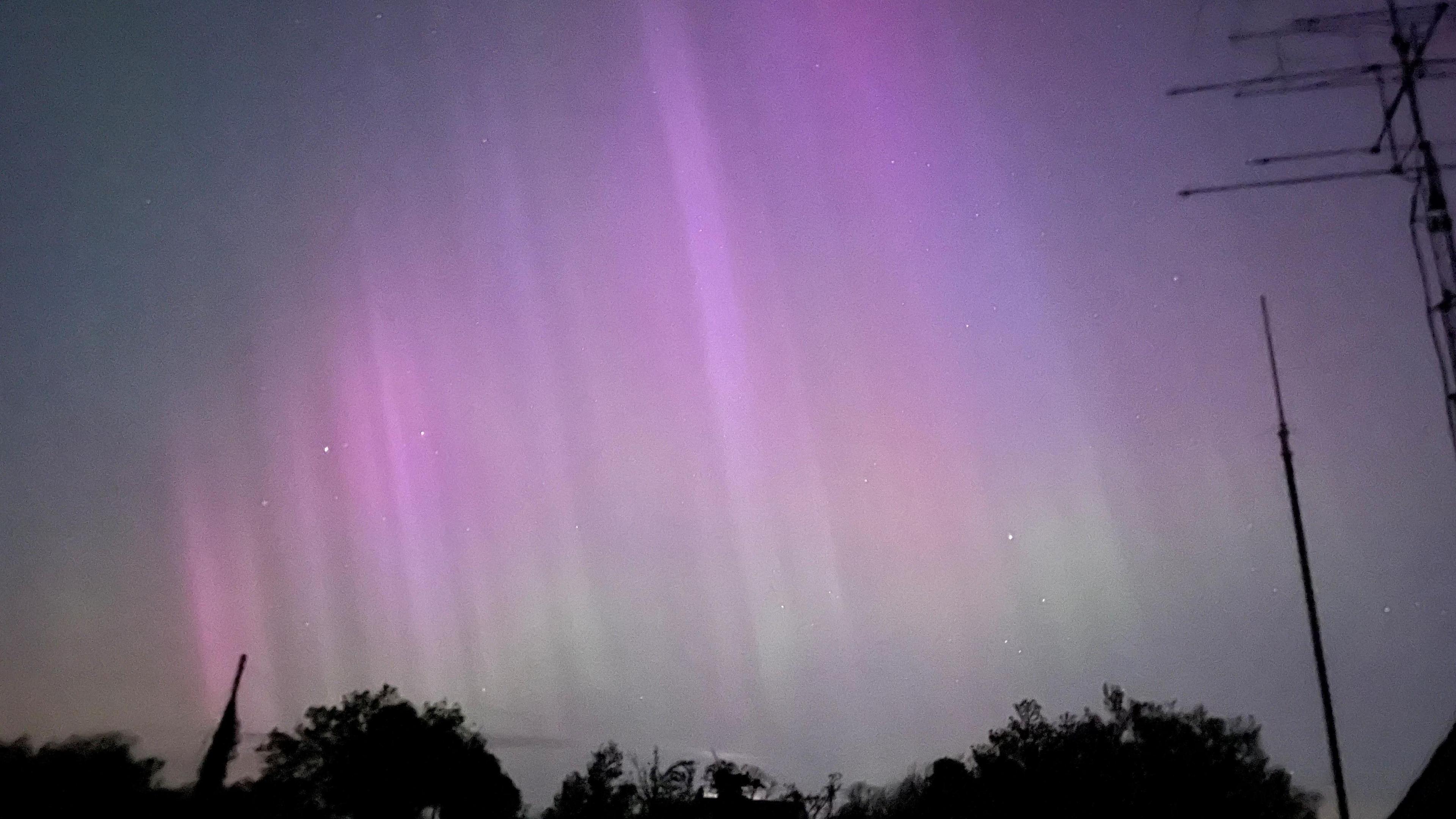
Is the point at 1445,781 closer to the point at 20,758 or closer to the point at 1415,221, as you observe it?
the point at 1415,221

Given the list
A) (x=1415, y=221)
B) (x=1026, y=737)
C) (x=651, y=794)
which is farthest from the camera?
(x=651, y=794)

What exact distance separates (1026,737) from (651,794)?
62.0 feet

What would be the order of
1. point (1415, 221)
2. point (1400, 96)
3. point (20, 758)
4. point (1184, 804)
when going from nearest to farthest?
point (1415, 221) < point (1400, 96) < point (1184, 804) < point (20, 758)

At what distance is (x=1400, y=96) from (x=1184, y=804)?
3438 centimetres

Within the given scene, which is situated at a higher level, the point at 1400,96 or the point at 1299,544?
the point at 1400,96

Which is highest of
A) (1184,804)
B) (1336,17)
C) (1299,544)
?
(1336,17)

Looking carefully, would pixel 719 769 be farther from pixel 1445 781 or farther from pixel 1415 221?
pixel 1415 221

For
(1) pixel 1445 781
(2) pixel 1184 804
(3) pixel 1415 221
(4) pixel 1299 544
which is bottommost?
(2) pixel 1184 804

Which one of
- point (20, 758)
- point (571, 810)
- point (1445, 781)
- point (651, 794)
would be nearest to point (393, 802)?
point (571, 810)

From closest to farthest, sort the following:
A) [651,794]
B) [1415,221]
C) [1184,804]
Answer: [1415,221] → [1184,804] → [651,794]

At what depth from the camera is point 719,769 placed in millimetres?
44031

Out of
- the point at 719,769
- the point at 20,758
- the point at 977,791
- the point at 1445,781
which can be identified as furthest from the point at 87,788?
the point at 1445,781

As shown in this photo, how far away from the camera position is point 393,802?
5334 centimetres

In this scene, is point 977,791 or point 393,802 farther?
point 393,802
